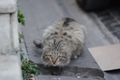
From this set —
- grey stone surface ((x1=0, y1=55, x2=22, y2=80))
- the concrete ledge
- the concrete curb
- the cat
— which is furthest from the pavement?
the concrete ledge

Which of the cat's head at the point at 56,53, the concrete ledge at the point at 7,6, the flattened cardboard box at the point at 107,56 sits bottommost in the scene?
the flattened cardboard box at the point at 107,56

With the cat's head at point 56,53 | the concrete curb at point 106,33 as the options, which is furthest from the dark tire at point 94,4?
the cat's head at point 56,53

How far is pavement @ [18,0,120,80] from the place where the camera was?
518cm

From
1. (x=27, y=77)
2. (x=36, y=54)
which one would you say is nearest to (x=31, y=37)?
(x=36, y=54)

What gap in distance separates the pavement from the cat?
151mm

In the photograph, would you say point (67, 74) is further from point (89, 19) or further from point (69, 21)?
point (89, 19)

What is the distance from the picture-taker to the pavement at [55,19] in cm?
518

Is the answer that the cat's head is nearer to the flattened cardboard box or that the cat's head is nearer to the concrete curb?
the flattened cardboard box

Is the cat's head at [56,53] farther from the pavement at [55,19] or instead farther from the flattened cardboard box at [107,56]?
the flattened cardboard box at [107,56]

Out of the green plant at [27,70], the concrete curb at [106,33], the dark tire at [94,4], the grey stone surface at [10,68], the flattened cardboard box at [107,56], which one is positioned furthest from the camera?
the dark tire at [94,4]

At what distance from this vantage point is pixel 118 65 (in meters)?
5.15

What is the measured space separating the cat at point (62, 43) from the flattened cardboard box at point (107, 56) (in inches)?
11.1

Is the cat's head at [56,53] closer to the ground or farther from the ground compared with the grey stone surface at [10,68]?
closer to the ground

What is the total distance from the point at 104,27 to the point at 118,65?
1.63m
